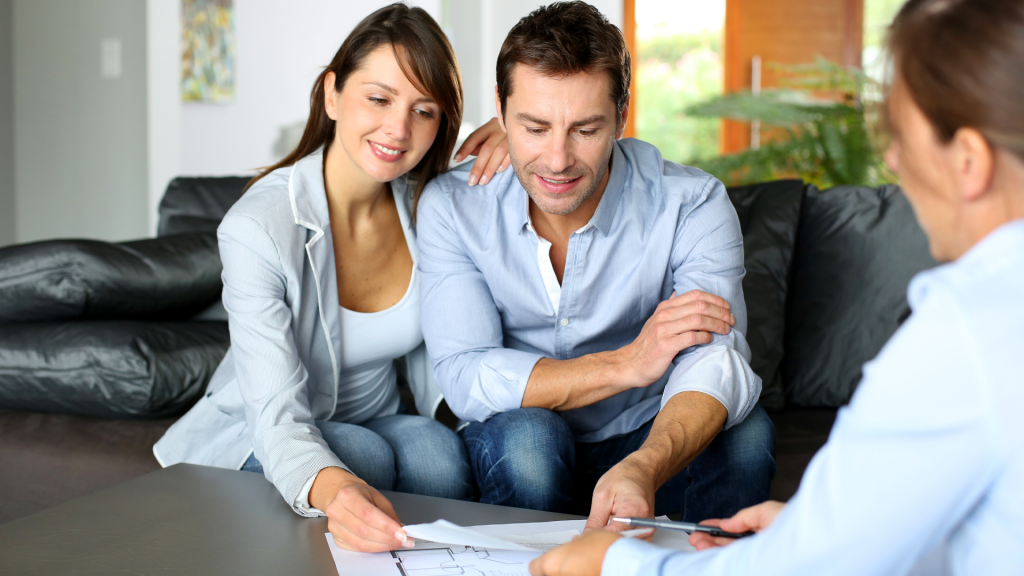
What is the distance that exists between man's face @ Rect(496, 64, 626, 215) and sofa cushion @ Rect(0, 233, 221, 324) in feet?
2.91

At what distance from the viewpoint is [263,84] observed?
3844 mm

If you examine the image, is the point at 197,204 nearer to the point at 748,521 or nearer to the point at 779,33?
the point at 748,521

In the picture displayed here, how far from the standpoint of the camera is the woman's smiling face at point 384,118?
1.33m

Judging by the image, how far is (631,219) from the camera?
53.4 inches

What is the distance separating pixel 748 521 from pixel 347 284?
0.88 meters

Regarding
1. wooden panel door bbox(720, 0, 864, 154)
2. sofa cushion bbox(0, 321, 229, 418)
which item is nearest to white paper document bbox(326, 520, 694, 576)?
sofa cushion bbox(0, 321, 229, 418)

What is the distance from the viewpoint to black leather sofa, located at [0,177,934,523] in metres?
1.54

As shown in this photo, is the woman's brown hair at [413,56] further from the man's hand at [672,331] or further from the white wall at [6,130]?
the white wall at [6,130]

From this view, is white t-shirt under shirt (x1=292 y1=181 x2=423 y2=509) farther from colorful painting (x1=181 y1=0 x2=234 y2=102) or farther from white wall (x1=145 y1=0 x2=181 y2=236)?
colorful painting (x1=181 y1=0 x2=234 y2=102)

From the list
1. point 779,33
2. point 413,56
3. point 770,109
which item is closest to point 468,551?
point 413,56

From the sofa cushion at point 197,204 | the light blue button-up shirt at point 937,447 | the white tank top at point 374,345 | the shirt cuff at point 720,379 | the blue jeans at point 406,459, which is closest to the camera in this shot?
the light blue button-up shirt at point 937,447

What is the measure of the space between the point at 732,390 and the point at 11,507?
1.35m

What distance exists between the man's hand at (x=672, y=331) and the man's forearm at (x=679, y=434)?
59 mm

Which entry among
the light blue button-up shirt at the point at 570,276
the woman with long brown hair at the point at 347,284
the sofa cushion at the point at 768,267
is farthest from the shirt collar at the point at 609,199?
the sofa cushion at the point at 768,267
